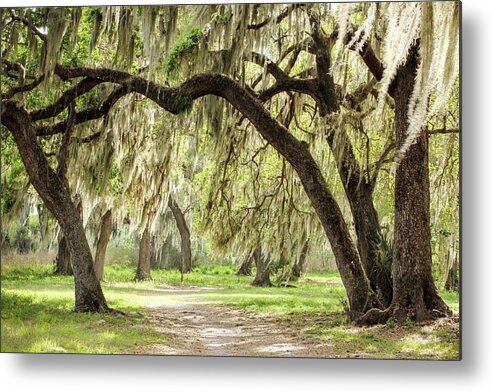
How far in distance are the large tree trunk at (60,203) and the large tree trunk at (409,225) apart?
4.95 ft

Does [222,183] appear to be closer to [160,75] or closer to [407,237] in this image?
[160,75]

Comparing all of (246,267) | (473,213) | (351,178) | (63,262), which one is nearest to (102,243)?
(63,262)

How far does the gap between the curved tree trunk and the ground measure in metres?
0.04

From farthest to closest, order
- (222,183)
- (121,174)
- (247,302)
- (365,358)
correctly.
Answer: (121,174)
(222,183)
(247,302)
(365,358)

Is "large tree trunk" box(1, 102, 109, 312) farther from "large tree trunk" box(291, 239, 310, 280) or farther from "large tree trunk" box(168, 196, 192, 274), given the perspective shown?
"large tree trunk" box(291, 239, 310, 280)

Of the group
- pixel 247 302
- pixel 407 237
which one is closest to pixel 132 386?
pixel 247 302

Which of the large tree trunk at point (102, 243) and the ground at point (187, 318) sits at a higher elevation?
the large tree trunk at point (102, 243)

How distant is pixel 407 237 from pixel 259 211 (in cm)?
93

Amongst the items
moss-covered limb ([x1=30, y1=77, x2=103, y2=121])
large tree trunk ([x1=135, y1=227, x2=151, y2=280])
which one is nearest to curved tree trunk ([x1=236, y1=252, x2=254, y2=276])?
large tree trunk ([x1=135, y1=227, x2=151, y2=280])

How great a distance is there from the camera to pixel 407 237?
13.5ft

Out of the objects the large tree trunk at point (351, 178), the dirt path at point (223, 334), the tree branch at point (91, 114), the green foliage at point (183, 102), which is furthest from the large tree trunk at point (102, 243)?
the large tree trunk at point (351, 178)

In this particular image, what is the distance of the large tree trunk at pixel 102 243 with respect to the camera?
13.6 ft

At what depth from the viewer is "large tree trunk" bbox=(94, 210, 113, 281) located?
163 inches

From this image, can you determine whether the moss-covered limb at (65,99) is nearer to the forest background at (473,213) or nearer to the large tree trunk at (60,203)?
the large tree trunk at (60,203)
